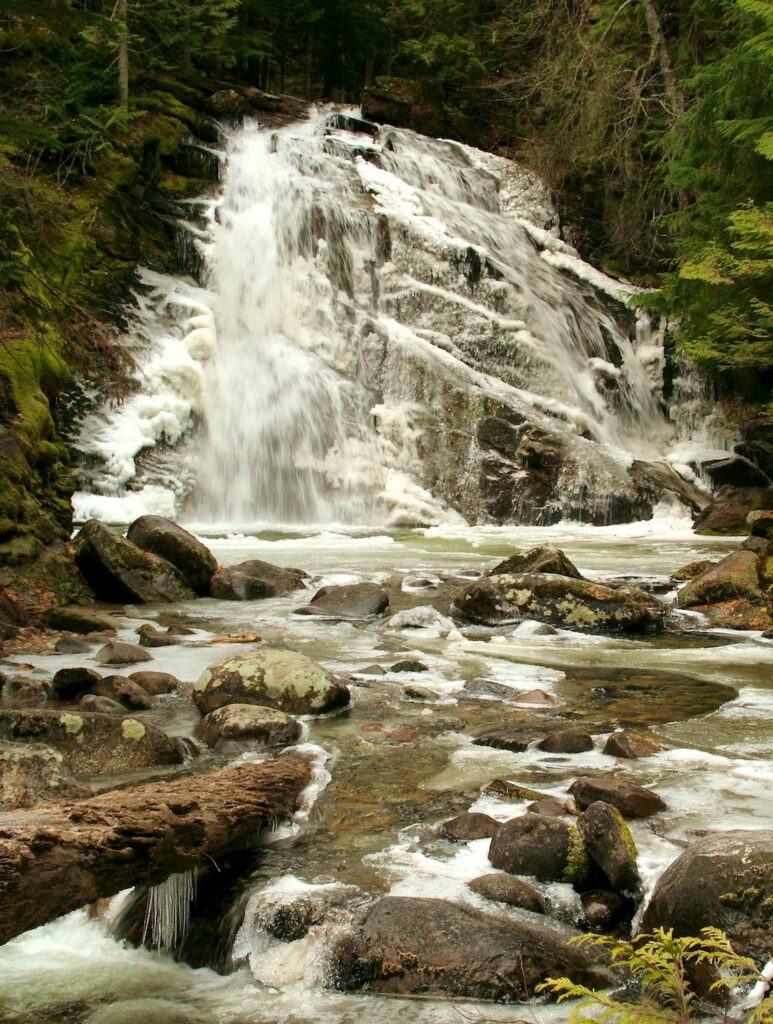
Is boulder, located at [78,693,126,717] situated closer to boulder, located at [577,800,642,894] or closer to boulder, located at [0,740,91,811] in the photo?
boulder, located at [0,740,91,811]

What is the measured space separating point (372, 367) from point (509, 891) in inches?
610

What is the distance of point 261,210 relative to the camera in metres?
19.8

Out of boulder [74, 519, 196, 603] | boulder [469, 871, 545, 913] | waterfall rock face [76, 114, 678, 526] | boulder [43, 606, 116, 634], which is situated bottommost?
boulder [469, 871, 545, 913]

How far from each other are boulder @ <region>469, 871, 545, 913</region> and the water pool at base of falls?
0.20 feet

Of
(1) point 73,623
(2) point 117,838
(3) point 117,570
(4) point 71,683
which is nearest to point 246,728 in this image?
(4) point 71,683

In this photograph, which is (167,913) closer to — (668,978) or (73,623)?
(668,978)

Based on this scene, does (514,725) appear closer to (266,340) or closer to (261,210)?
(266,340)

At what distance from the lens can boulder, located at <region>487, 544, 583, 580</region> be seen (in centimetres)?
941

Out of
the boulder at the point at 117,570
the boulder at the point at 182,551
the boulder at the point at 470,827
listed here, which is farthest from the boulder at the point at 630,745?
the boulder at the point at 182,551

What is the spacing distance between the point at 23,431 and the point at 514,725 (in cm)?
608

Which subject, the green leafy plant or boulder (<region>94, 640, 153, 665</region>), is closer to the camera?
the green leafy plant

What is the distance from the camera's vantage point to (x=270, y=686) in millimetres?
5512

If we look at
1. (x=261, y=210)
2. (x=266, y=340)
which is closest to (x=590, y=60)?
(x=261, y=210)

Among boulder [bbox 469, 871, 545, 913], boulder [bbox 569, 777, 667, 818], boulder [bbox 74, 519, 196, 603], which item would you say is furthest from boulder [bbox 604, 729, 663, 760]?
boulder [bbox 74, 519, 196, 603]
